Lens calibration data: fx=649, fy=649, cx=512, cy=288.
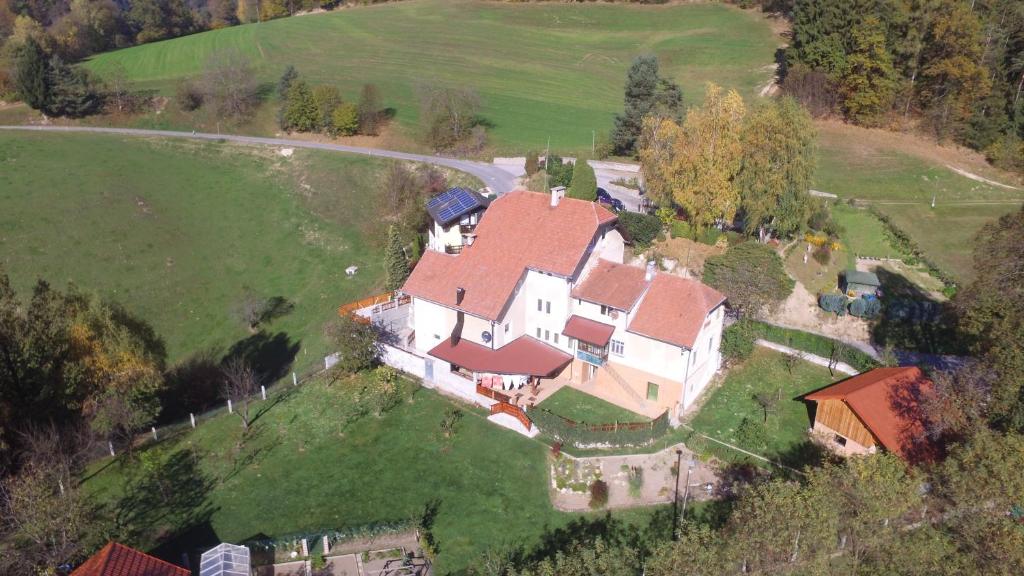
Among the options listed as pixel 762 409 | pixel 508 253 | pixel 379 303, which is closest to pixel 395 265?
pixel 379 303

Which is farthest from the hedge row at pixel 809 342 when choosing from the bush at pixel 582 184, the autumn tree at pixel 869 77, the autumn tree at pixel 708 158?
the autumn tree at pixel 869 77

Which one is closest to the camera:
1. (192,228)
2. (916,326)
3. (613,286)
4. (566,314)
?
(613,286)

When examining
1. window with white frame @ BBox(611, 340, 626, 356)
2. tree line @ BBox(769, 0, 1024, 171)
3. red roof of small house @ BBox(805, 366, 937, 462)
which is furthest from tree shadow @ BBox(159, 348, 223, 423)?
tree line @ BBox(769, 0, 1024, 171)

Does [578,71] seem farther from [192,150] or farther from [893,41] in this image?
[192,150]

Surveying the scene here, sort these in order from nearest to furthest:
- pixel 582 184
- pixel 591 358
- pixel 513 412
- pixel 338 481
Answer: pixel 338 481
pixel 513 412
pixel 591 358
pixel 582 184

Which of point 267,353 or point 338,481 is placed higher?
point 338,481

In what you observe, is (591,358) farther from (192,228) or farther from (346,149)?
(346,149)

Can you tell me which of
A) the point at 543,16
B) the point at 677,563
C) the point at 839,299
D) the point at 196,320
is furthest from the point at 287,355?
the point at 543,16
